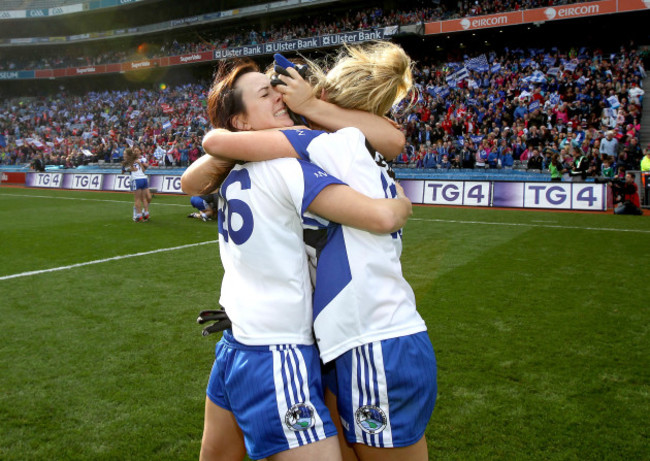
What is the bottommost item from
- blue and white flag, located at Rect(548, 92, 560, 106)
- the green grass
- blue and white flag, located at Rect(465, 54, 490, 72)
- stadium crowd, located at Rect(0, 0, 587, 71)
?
the green grass

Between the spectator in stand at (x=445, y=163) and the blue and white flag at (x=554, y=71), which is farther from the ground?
the blue and white flag at (x=554, y=71)

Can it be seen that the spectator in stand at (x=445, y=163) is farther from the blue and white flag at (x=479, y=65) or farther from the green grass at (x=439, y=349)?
the green grass at (x=439, y=349)

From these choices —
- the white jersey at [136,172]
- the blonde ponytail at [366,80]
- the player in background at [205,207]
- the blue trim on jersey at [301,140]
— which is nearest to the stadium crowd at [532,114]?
the player in background at [205,207]

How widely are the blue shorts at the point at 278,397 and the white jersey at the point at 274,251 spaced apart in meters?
0.05

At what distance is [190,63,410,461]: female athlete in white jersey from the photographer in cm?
143

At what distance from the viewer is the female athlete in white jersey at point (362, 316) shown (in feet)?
4.76

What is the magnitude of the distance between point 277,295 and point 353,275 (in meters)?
0.23

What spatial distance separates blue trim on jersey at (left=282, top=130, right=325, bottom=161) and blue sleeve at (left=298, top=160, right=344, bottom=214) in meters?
0.05

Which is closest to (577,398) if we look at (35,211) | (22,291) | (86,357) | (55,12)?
(86,357)

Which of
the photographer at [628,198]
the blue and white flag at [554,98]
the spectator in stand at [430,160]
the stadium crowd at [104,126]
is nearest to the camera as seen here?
the photographer at [628,198]

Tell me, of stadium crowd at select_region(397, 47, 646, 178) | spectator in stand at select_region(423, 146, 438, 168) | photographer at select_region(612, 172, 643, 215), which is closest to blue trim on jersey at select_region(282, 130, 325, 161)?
photographer at select_region(612, 172, 643, 215)

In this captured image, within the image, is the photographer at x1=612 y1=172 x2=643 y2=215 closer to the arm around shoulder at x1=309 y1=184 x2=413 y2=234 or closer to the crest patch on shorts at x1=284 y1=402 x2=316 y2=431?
the arm around shoulder at x1=309 y1=184 x2=413 y2=234

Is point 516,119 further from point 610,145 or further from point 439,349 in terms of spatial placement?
point 439,349

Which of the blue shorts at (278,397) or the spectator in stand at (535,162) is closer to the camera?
the blue shorts at (278,397)
